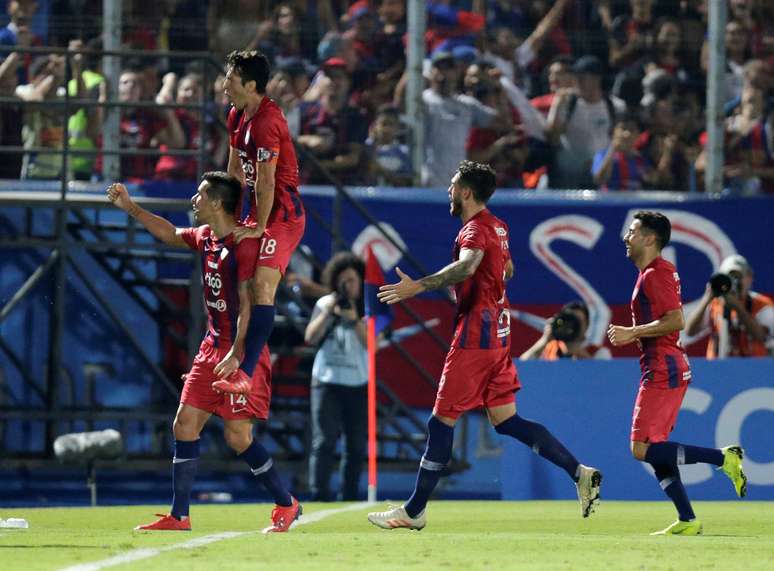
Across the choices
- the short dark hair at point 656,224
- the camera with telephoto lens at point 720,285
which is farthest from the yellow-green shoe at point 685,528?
the camera with telephoto lens at point 720,285

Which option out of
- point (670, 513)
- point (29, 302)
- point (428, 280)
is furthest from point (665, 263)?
point (29, 302)

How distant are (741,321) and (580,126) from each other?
2515mm

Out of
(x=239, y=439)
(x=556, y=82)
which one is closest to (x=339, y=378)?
(x=556, y=82)

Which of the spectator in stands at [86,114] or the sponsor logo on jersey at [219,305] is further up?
the spectator in stands at [86,114]

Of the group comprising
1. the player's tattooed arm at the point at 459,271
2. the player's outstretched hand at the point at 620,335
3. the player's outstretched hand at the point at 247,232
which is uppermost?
the player's outstretched hand at the point at 247,232

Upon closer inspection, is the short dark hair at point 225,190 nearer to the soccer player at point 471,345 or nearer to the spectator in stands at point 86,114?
the soccer player at point 471,345

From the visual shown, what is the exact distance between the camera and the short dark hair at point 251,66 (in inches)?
385

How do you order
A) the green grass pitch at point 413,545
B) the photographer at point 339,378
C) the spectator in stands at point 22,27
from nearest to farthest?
1. the green grass pitch at point 413,545
2. the photographer at point 339,378
3. the spectator in stands at point 22,27

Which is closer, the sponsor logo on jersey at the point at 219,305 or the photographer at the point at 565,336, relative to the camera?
the sponsor logo on jersey at the point at 219,305

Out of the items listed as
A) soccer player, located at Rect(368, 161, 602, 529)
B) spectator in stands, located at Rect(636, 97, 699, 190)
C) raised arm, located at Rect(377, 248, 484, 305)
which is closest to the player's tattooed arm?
raised arm, located at Rect(377, 248, 484, 305)

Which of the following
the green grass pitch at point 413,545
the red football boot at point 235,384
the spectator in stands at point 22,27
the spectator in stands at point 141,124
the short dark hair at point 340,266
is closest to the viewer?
the green grass pitch at point 413,545

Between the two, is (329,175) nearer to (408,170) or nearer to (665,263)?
(408,170)

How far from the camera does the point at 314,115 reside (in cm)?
1656

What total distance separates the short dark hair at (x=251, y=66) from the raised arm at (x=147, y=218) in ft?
3.04
